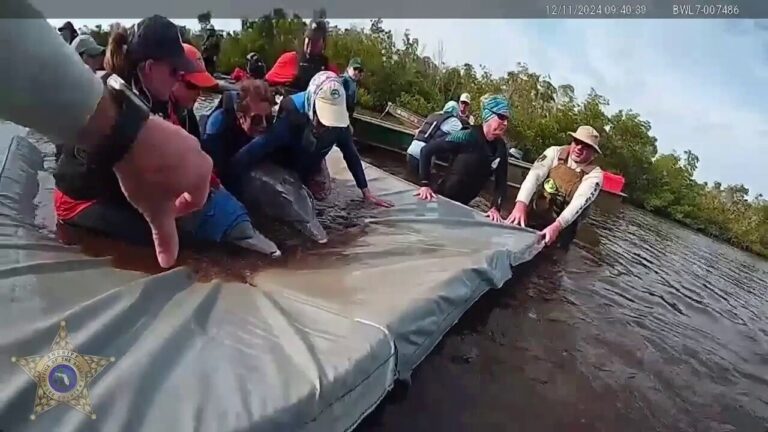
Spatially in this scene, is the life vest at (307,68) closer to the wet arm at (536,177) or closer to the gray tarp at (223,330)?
the wet arm at (536,177)

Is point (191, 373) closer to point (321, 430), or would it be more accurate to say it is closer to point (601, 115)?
point (321, 430)

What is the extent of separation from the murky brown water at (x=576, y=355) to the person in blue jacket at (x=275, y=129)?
522 mm

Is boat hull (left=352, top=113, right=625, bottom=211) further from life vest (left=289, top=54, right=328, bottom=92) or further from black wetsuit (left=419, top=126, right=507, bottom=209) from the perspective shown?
black wetsuit (left=419, top=126, right=507, bottom=209)

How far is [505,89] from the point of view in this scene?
47.8 feet

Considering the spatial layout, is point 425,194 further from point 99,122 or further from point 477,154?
point 99,122

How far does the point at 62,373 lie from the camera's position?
1688mm

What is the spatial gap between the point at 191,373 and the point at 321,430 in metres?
0.46

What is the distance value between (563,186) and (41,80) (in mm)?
4611

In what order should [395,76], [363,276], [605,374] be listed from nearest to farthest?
1. [363,276]
2. [605,374]
3. [395,76]

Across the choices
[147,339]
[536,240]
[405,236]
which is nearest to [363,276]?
[405,236]

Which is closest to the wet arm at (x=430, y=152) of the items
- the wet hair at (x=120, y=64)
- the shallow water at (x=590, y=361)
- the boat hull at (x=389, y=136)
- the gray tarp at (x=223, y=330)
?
the shallow water at (x=590, y=361)

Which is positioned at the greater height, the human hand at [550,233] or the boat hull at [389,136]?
the human hand at [550,233]

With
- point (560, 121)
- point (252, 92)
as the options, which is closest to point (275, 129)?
point (252, 92)

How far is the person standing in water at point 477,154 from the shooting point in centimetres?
480
